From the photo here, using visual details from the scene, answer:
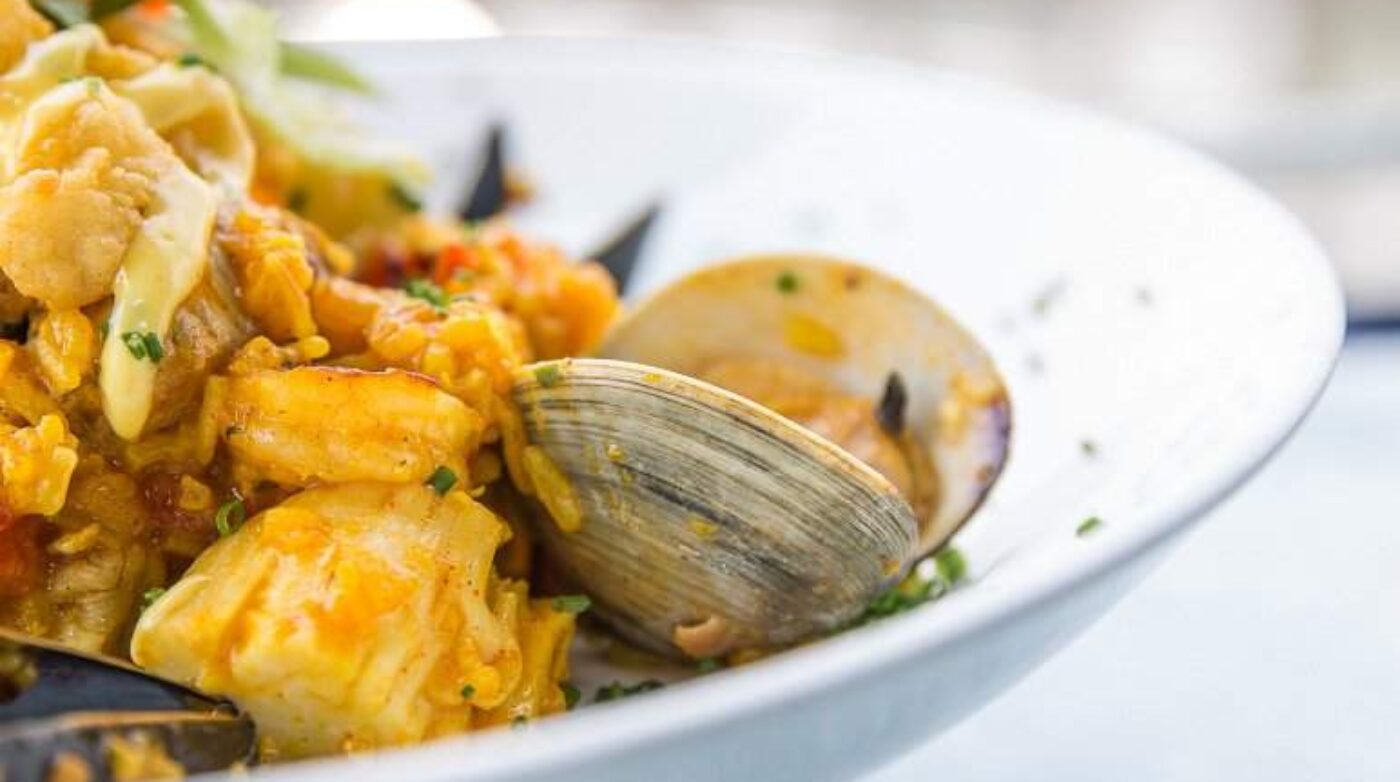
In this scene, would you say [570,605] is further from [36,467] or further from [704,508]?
[36,467]

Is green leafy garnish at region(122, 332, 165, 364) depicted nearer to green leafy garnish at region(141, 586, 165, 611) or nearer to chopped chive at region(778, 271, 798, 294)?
green leafy garnish at region(141, 586, 165, 611)

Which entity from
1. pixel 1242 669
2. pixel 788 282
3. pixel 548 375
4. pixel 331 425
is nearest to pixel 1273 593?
pixel 1242 669

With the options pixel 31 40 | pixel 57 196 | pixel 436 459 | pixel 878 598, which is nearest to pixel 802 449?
pixel 878 598

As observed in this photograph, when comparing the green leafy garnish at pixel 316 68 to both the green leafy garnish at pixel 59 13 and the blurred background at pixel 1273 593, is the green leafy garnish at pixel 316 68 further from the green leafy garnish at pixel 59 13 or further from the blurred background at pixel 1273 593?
the blurred background at pixel 1273 593

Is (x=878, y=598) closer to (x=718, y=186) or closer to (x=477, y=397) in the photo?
(x=477, y=397)

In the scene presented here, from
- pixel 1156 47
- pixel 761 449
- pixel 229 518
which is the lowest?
pixel 1156 47
